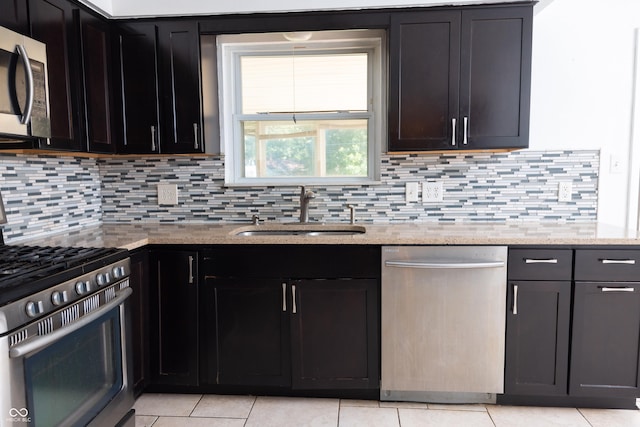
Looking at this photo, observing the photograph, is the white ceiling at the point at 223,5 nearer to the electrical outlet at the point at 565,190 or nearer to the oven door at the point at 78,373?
the electrical outlet at the point at 565,190

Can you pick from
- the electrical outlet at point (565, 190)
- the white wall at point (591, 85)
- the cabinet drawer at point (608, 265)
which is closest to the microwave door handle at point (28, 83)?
the cabinet drawer at point (608, 265)

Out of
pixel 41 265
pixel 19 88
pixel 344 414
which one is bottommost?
pixel 344 414

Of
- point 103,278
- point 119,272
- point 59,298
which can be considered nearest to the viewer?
point 59,298

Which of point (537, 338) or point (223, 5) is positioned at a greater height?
point (223, 5)

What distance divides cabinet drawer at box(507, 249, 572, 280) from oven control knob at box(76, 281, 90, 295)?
6.06 feet

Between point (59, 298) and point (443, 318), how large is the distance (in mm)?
1658

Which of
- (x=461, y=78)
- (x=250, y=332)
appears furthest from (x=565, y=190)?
(x=250, y=332)

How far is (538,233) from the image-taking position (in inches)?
84.7

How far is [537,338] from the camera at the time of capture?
2.07 m

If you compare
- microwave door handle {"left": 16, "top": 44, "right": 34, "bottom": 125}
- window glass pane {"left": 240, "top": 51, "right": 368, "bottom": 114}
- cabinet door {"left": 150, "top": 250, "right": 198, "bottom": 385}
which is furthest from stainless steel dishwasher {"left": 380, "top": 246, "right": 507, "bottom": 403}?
microwave door handle {"left": 16, "top": 44, "right": 34, "bottom": 125}

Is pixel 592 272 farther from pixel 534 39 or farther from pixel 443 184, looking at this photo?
pixel 534 39

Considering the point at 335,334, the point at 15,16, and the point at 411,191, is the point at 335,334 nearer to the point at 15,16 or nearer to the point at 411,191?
the point at 411,191

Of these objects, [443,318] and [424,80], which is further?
[424,80]

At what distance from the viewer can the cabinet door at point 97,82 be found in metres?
2.19
